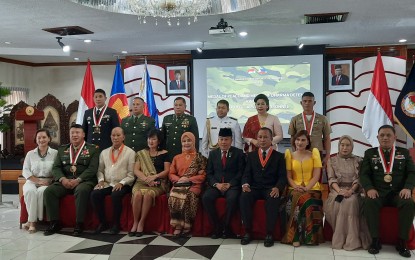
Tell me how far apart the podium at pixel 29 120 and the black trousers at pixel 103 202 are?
8.38 ft

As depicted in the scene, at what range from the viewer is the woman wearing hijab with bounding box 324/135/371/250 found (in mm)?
4230

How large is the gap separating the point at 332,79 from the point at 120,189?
18.2ft

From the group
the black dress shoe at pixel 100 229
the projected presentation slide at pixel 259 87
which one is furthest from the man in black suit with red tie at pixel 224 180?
the projected presentation slide at pixel 259 87

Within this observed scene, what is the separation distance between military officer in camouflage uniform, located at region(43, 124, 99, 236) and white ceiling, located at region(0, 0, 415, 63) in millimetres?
1733

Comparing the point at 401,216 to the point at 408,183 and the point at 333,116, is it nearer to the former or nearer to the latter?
the point at 408,183

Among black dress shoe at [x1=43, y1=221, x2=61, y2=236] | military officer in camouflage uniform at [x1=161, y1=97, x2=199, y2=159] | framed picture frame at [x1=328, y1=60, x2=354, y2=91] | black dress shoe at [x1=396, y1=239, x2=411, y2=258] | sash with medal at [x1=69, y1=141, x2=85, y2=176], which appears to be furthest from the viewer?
framed picture frame at [x1=328, y1=60, x2=354, y2=91]

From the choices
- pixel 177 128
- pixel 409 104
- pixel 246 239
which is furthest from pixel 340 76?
pixel 246 239

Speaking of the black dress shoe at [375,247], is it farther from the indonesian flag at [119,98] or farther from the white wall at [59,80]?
the white wall at [59,80]

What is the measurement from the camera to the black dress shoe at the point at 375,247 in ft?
13.4

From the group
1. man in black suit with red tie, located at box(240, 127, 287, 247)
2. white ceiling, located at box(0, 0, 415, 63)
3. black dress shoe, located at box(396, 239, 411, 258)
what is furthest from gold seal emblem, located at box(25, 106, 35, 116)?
black dress shoe, located at box(396, 239, 411, 258)

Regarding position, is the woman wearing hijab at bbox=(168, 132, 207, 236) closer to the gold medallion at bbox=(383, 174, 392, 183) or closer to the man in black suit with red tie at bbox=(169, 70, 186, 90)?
the gold medallion at bbox=(383, 174, 392, 183)

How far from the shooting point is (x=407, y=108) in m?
7.59

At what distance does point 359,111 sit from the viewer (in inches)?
340

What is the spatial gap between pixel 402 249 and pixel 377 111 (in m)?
4.08
